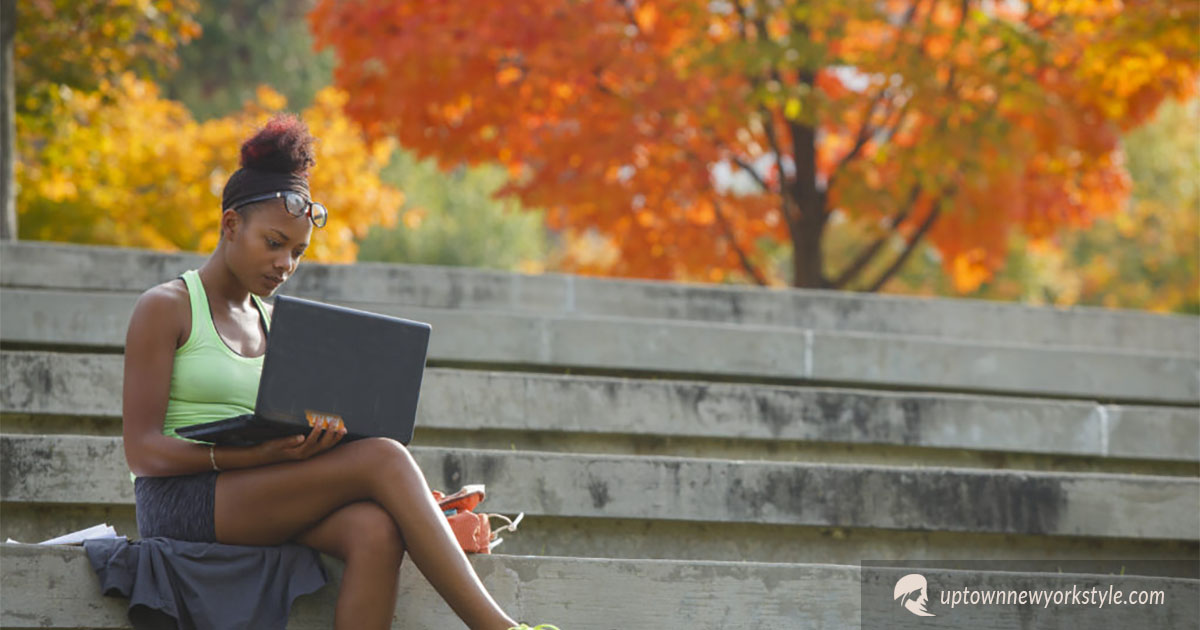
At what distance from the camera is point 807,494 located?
4711 millimetres

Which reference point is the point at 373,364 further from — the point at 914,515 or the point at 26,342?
the point at 26,342

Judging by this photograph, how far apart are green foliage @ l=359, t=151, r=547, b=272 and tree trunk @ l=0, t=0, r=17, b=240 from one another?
13538 mm

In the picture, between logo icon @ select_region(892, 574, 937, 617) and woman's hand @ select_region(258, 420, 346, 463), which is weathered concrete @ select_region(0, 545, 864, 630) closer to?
logo icon @ select_region(892, 574, 937, 617)

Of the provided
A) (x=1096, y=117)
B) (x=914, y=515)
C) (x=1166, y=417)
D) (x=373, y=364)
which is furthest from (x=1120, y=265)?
(x=373, y=364)

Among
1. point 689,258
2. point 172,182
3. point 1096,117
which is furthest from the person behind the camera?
point 172,182

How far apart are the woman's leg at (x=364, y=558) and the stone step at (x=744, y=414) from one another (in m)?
1.82

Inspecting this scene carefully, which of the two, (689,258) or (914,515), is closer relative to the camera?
(914,515)

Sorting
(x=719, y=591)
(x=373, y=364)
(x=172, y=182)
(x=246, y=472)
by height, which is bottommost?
(x=719, y=591)

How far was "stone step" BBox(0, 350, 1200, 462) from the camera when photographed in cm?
520

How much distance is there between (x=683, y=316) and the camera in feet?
23.5

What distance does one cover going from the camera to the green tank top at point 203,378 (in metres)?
3.43

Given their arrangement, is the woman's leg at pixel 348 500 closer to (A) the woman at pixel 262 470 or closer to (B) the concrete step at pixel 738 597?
(A) the woman at pixel 262 470

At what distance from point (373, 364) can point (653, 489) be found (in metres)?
1.63

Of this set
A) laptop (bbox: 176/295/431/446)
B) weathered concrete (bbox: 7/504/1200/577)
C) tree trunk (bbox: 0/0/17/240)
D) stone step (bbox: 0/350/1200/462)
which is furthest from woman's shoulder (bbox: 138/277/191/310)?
tree trunk (bbox: 0/0/17/240)
